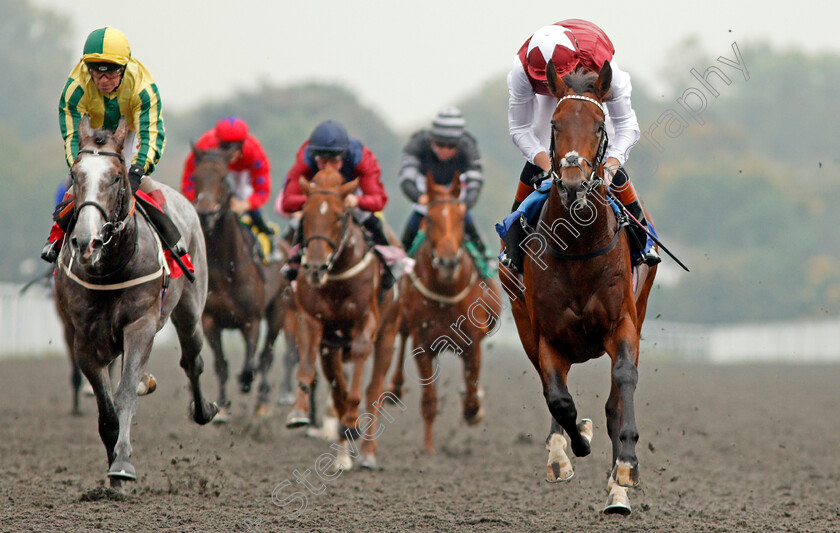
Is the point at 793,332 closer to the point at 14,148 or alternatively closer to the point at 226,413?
the point at 226,413

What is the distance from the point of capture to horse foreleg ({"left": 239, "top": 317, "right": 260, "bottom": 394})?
9802 mm

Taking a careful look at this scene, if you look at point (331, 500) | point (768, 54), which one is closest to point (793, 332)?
point (331, 500)

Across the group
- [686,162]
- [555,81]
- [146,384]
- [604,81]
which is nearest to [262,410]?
[146,384]

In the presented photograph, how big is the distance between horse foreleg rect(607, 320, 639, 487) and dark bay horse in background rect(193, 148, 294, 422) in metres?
4.78

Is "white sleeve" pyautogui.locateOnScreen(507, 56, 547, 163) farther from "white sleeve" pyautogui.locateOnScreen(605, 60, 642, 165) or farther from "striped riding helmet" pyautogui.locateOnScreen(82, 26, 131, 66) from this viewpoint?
"striped riding helmet" pyautogui.locateOnScreen(82, 26, 131, 66)

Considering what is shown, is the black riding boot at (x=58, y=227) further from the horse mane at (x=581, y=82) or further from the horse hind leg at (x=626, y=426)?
the horse hind leg at (x=626, y=426)

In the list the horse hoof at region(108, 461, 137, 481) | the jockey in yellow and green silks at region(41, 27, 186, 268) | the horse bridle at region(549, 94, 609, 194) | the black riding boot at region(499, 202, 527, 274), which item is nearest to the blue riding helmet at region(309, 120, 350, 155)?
the jockey in yellow and green silks at region(41, 27, 186, 268)

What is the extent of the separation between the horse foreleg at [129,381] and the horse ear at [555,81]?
2545 millimetres

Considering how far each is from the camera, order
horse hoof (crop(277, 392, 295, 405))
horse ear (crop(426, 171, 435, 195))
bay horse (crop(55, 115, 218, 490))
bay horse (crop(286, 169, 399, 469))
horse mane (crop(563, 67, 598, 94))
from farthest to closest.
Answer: horse hoof (crop(277, 392, 295, 405)) → horse ear (crop(426, 171, 435, 195)) → bay horse (crop(286, 169, 399, 469)) → bay horse (crop(55, 115, 218, 490)) → horse mane (crop(563, 67, 598, 94))

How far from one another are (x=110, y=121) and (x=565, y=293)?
2.83 metres

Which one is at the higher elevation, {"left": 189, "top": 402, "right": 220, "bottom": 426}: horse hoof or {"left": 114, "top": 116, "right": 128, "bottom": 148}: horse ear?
{"left": 114, "top": 116, "right": 128, "bottom": 148}: horse ear

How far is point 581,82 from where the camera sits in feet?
18.6

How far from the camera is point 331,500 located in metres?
6.98

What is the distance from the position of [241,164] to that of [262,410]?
238 cm
